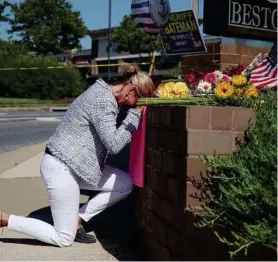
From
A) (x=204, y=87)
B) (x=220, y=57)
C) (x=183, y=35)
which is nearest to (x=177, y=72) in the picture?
(x=183, y=35)

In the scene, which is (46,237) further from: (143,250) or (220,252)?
(220,252)

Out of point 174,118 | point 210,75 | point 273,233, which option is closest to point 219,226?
point 273,233

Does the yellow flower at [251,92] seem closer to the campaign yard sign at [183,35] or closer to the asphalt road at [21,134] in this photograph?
the campaign yard sign at [183,35]

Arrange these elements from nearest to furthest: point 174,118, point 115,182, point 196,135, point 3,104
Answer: point 196,135, point 174,118, point 115,182, point 3,104

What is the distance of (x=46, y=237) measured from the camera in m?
4.12

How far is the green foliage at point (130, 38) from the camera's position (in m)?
51.4

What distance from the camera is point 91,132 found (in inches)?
157

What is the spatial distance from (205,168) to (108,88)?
117 centimetres

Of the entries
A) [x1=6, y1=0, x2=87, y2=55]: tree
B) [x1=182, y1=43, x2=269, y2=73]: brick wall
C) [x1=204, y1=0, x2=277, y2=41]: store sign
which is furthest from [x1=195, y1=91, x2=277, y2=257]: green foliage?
[x1=6, y1=0, x2=87, y2=55]: tree

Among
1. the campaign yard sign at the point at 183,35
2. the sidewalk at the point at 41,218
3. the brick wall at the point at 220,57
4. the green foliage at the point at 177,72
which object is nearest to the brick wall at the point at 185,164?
the sidewalk at the point at 41,218

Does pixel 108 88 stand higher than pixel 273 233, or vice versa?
pixel 108 88

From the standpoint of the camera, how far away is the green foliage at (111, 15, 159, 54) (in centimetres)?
5142

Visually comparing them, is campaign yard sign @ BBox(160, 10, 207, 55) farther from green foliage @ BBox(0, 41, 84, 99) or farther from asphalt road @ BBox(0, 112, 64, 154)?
green foliage @ BBox(0, 41, 84, 99)

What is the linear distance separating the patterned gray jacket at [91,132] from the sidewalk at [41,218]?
1.80 feet
